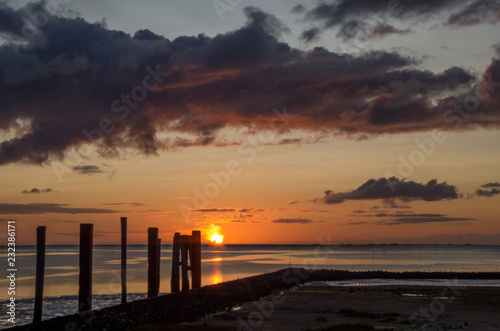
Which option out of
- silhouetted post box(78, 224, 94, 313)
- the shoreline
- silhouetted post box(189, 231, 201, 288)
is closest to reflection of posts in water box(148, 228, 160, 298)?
the shoreline

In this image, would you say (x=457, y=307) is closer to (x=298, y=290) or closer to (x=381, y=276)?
(x=298, y=290)

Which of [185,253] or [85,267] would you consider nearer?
[85,267]

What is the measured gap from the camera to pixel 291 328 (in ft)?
78.1

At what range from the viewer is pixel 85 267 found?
81.4 feet

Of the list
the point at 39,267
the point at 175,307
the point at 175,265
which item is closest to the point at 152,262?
the point at 175,265

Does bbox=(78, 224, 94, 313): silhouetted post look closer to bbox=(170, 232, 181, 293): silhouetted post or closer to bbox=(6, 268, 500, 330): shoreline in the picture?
bbox=(6, 268, 500, 330): shoreline

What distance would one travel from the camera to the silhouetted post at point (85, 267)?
24562 millimetres

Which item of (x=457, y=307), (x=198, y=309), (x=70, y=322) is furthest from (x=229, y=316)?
(x=457, y=307)

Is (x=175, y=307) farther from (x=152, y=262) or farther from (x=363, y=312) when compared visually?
(x=363, y=312)

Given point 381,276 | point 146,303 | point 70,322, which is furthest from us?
point 381,276

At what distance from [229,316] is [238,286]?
13.6m

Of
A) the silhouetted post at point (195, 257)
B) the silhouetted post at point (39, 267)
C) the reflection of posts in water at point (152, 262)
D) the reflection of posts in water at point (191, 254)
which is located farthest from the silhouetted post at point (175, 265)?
the silhouetted post at point (39, 267)

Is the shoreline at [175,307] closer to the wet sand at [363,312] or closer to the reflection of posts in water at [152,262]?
the wet sand at [363,312]

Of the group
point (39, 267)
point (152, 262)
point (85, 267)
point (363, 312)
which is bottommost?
point (363, 312)
